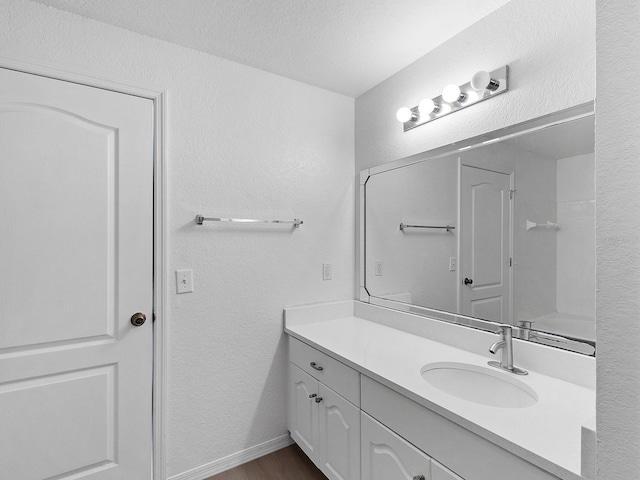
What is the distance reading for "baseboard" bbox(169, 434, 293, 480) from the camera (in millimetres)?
1834

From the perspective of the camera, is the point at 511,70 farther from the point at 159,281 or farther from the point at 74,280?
the point at 74,280

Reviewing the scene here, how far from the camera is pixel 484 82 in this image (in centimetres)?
150

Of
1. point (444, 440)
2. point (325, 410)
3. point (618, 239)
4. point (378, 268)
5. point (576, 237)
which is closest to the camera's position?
point (618, 239)

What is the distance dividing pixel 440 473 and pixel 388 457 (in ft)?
0.87

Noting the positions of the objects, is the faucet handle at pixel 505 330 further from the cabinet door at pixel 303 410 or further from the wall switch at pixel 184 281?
the wall switch at pixel 184 281

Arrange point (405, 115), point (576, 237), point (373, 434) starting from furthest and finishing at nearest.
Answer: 1. point (405, 115)
2. point (373, 434)
3. point (576, 237)

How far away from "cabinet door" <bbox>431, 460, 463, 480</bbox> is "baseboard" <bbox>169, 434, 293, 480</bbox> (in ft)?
4.05

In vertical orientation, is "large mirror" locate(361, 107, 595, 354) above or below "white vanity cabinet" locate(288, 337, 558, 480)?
above

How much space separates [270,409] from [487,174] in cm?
177

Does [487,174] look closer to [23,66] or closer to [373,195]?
[373,195]

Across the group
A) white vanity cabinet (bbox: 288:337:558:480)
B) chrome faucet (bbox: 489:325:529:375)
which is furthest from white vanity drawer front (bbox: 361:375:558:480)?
chrome faucet (bbox: 489:325:529:375)

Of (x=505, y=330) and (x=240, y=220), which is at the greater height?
(x=240, y=220)

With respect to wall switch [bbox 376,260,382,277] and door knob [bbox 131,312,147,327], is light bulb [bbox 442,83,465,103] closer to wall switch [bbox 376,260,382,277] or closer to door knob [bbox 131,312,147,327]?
wall switch [bbox 376,260,382,277]

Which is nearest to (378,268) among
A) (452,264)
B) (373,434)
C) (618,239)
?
(452,264)
